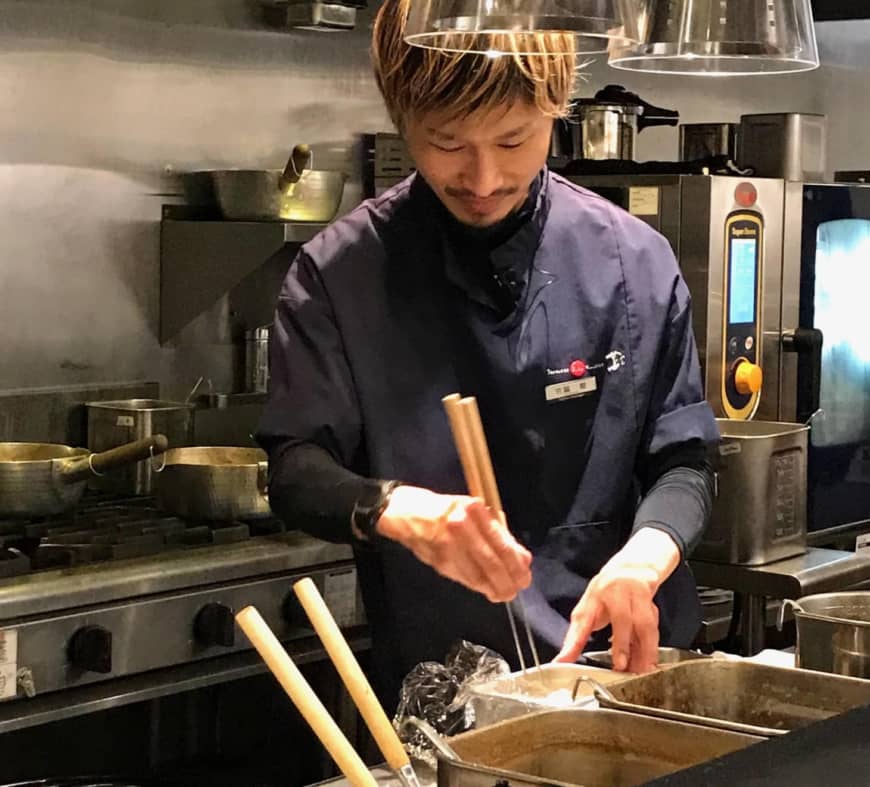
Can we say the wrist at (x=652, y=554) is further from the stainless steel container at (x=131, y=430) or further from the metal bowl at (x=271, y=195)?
the metal bowl at (x=271, y=195)

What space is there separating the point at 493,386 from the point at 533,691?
0.45m

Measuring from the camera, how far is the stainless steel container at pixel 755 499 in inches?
114

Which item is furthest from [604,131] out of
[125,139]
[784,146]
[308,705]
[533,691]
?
[308,705]

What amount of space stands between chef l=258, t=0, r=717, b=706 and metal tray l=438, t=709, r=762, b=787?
0.42 meters

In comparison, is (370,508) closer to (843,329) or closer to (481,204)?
(481,204)

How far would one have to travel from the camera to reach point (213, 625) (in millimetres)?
2582

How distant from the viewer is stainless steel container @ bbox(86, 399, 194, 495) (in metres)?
3.04

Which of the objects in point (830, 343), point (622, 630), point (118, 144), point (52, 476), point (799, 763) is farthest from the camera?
point (830, 343)

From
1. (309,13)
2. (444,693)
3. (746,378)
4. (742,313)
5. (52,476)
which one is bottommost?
(444,693)

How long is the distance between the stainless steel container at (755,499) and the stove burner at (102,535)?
→ 2.67 feet

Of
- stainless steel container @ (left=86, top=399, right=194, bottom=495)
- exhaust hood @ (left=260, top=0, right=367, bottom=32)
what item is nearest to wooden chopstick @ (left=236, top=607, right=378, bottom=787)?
stainless steel container @ (left=86, top=399, right=194, bottom=495)

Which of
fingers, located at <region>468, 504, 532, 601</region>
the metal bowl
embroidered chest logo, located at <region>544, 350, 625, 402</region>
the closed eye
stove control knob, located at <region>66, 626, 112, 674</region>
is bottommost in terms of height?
stove control knob, located at <region>66, 626, 112, 674</region>

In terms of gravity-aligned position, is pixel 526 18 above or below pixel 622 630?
above

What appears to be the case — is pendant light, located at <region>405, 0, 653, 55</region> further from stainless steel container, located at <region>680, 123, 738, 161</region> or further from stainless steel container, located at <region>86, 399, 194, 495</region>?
stainless steel container, located at <region>680, 123, 738, 161</region>
